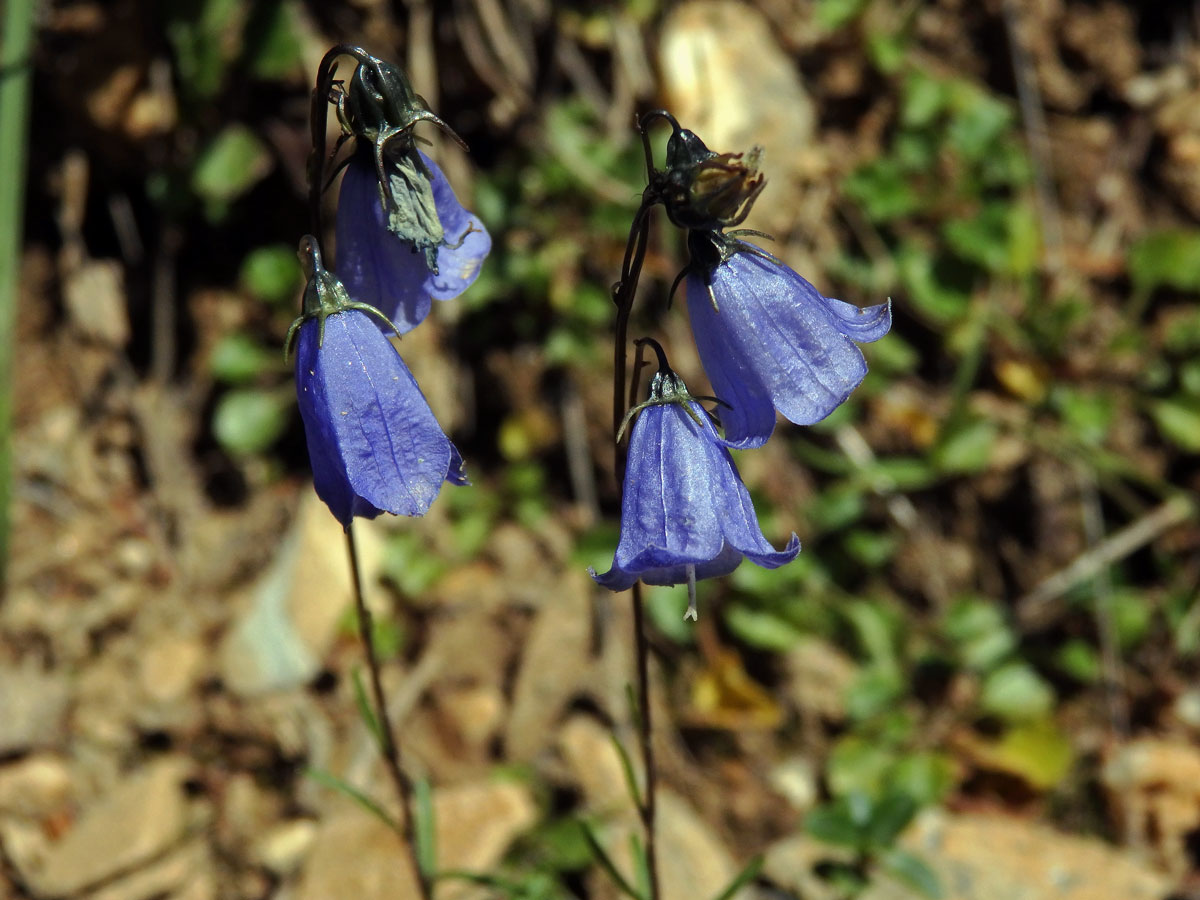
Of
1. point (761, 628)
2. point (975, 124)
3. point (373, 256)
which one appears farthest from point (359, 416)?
point (975, 124)

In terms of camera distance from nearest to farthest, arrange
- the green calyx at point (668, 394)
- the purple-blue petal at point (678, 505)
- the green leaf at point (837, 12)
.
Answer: the purple-blue petal at point (678, 505)
the green calyx at point (668, 394)
the green leaf at point (837, 12)

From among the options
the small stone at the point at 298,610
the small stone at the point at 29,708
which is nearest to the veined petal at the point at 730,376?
the small stone at the point at 298,610

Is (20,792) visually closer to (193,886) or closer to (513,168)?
(193,886)

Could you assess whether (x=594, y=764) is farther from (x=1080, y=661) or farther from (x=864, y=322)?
(x=864, y=322)

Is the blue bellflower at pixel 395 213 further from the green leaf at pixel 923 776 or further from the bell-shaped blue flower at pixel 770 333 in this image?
the green leaf at pixel 923 776

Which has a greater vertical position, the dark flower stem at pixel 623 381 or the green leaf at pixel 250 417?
the green leaf at pixel 250 417

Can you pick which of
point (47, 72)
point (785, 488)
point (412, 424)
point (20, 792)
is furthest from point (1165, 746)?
point (47, 72)
